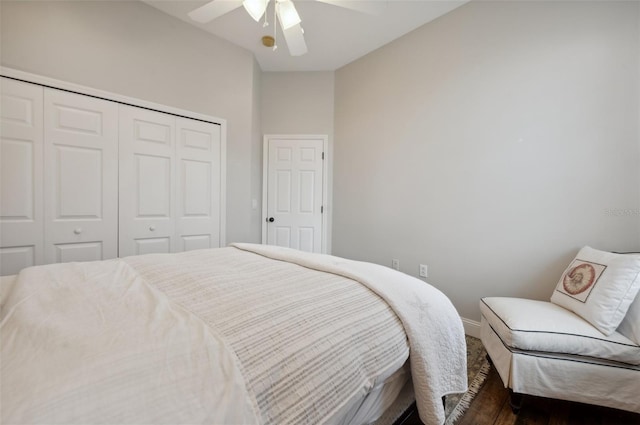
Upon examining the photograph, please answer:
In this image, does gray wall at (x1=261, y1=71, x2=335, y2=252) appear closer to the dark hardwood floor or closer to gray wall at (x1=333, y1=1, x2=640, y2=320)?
gray wall at (x1=333, y1=1, x2=640, y2=320)

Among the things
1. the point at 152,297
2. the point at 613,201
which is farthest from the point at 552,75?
the point at 152,297

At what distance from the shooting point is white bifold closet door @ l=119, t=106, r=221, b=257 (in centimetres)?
233

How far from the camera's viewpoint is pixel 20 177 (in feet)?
6.17

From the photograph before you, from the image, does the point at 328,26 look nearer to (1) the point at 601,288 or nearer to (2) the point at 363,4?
(2) the point at 363,4

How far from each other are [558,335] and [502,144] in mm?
1415

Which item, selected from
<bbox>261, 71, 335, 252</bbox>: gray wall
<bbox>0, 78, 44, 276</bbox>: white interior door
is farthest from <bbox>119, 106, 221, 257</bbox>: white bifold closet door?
<bbox>261, 71, 335, 252</bbox>: gray wall

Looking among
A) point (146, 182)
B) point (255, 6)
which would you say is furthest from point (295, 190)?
point (255, 6)

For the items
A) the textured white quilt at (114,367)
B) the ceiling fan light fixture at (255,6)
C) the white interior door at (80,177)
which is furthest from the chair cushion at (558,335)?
the white interior door at (80,177)

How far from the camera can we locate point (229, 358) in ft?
1.94

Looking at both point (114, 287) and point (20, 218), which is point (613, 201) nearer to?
point (114, 287)

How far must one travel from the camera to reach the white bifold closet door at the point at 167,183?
233 cm

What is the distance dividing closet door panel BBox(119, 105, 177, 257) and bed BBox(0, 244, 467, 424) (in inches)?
47.4

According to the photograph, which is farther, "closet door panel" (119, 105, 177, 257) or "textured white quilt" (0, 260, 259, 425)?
"closet door panel" (119, 105, 177, 257)

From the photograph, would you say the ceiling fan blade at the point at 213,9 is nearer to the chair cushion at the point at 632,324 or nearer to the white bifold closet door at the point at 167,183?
the white bifold closet door at the point at 167,183
